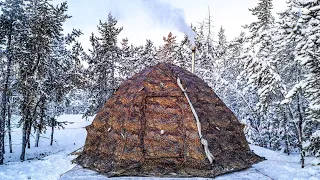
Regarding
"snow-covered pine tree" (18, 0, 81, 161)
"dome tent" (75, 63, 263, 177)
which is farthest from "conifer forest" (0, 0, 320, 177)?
"dome tent" (75, 63, 263, 177)

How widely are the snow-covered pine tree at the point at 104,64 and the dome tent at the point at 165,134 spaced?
1405 centimetres

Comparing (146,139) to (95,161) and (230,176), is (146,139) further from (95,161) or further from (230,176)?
(230,176)

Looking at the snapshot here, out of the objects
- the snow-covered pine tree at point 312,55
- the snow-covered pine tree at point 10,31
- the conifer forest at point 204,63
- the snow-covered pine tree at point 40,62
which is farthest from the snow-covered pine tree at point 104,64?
the snow-covered pine tree at point 312,55

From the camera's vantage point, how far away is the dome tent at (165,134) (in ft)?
26.4

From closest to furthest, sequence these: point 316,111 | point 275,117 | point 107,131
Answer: point 316,111 → point 107,131 → point 275,117

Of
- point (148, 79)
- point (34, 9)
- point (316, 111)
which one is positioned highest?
point (34, 9)

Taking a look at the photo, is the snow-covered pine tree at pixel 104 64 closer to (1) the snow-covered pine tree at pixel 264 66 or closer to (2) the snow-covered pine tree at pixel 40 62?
(2) the snow-covered pine tree at pixel 40 62

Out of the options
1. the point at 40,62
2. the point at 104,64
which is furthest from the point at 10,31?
the point at 104,64

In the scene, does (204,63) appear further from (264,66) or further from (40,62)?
(40,62)

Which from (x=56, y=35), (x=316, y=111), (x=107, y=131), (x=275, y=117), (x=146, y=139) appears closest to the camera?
(x=316, y=111)

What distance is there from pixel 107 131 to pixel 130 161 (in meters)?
1.61

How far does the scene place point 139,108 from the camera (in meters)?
8.70

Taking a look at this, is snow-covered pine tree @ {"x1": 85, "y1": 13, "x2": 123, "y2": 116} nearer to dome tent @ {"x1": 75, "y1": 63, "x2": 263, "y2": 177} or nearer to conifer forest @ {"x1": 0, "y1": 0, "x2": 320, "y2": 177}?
conifer forest @ {"x1": 0, "y1": 0, "x2": 320, "y2": 177}

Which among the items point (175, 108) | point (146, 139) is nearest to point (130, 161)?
point (146, 139)
